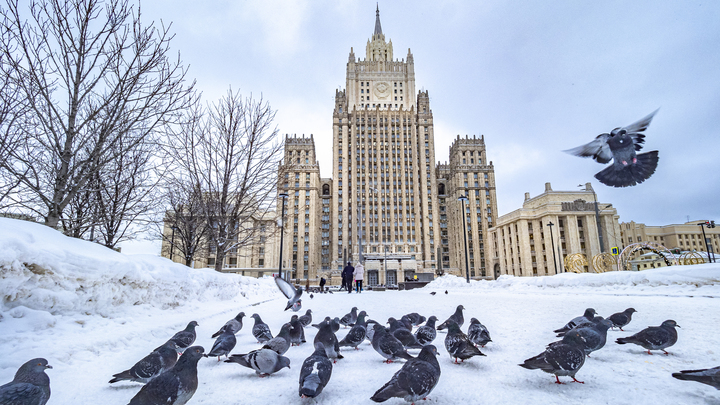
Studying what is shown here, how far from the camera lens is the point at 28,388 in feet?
6.75

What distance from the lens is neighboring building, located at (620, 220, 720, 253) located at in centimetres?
7181

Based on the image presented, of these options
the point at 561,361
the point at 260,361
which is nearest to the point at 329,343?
the point at 260,361

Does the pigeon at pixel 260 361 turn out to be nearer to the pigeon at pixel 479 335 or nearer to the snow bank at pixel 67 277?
the snow bank at pixel 67 277

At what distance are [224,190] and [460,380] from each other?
10880 mm

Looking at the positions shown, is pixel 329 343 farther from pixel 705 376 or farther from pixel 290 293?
pixel 290 293

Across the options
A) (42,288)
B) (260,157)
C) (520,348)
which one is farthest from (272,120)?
(520,348)

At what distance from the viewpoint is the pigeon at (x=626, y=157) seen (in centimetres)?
898

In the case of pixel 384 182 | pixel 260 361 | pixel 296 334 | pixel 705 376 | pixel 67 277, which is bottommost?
pixel 296 334

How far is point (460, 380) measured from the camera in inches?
118

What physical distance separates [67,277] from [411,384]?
413 centimetres

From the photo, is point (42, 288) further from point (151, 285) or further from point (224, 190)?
point (224, 190)

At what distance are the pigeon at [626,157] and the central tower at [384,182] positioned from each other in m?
58.0

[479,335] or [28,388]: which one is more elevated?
[28,388]

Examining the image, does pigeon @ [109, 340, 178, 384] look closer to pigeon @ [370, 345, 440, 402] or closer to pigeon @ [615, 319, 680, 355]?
pigeon @ [370, 345, 440, 402]
